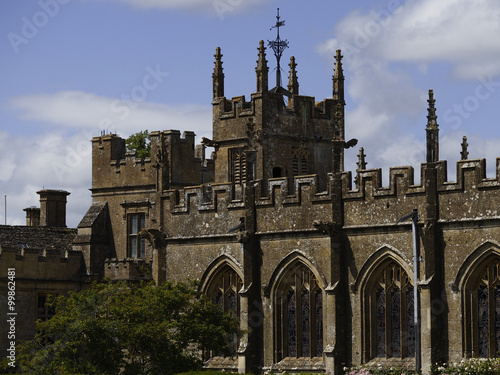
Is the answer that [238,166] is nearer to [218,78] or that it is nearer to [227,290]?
[218,78]

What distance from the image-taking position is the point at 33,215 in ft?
203

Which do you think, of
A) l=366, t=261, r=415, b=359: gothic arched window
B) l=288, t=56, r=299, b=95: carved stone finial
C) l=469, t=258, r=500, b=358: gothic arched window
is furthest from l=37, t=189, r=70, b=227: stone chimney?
l=469, t=258, r=500, b=358: gothic arched window

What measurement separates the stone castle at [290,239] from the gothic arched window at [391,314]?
5 centimetres

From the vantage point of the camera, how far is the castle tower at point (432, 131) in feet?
136

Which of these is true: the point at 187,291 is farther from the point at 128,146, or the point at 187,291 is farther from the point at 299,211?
the point at 128,146

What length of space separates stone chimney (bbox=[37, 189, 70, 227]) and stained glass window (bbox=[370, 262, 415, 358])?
20522 mm

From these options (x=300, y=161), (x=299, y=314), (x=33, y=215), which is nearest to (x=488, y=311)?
(x=299, y=314)

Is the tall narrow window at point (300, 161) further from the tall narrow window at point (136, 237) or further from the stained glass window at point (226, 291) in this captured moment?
the tall narrow window at point (136, 237)

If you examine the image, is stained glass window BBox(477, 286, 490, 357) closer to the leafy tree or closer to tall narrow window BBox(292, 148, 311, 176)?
the leafy tree

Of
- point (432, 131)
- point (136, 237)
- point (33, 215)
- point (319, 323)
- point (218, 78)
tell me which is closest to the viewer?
point (432, 131)

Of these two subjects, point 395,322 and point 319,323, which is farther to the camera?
point 319,323

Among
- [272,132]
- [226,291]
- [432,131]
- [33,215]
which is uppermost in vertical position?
[272,132]

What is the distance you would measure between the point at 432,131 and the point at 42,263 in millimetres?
18042

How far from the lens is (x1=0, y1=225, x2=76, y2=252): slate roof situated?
54188 mm
